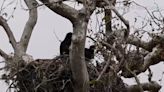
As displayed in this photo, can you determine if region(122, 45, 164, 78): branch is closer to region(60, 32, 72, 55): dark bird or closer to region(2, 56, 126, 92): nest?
region(2, 56, 126, 92): nest

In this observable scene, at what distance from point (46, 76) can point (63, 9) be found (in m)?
1.15

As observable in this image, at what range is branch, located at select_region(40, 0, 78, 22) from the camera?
4.52m

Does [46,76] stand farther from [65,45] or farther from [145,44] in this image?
[145,44]

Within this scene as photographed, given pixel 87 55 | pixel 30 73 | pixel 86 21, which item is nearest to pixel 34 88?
pixel 30 73

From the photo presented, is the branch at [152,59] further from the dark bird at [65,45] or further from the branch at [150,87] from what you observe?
the dark bird at [65,45]

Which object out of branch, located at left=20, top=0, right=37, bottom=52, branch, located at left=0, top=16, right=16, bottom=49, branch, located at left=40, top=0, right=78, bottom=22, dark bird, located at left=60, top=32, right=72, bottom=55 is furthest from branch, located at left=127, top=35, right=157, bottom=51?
branch, located at left=0, top=16, right=16, bottom=49

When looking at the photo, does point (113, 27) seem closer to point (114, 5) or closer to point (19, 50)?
point (114, 5)

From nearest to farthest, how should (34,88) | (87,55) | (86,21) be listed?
(86,21), (34,88), (87,55)

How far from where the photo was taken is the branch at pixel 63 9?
452 centimetres

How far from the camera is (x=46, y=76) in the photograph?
5.46 m

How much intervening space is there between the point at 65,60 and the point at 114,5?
998 mm

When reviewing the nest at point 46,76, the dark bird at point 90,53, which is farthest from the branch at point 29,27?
the dark bird at point 90,53

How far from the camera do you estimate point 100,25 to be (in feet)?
16.2

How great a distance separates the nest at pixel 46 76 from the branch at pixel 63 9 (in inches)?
36.2
